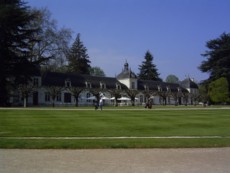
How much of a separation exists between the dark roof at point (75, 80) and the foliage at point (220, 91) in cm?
2133

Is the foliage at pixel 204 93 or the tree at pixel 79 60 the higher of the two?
the tree at pixel 79 60

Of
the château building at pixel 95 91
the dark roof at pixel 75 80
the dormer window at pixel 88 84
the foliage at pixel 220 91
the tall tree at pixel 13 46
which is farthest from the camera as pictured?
the dormer window at pixel 88 84

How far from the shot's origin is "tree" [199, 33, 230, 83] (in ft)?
284

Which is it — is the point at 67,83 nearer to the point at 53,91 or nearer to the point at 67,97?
the point at 67,97

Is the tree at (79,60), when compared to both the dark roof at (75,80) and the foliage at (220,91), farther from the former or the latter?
the foliage at (220,91)

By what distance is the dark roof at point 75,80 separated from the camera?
75.9 meters

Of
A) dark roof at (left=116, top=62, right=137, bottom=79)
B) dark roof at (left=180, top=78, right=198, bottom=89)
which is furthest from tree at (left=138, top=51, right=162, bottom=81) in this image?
dark roof at (left=116, top=62, right=137, bottom=79)

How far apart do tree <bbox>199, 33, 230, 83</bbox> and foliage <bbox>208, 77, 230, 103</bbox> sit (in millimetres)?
3993

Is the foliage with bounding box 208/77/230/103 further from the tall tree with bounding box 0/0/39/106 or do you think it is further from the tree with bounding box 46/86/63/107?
the tall tree with bounding box 0/0/39/106

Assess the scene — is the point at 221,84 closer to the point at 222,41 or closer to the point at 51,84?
the point at 222,41

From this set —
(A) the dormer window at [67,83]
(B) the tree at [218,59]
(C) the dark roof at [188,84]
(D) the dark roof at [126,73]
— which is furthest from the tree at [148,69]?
(A) the dormer window at [67,83]
